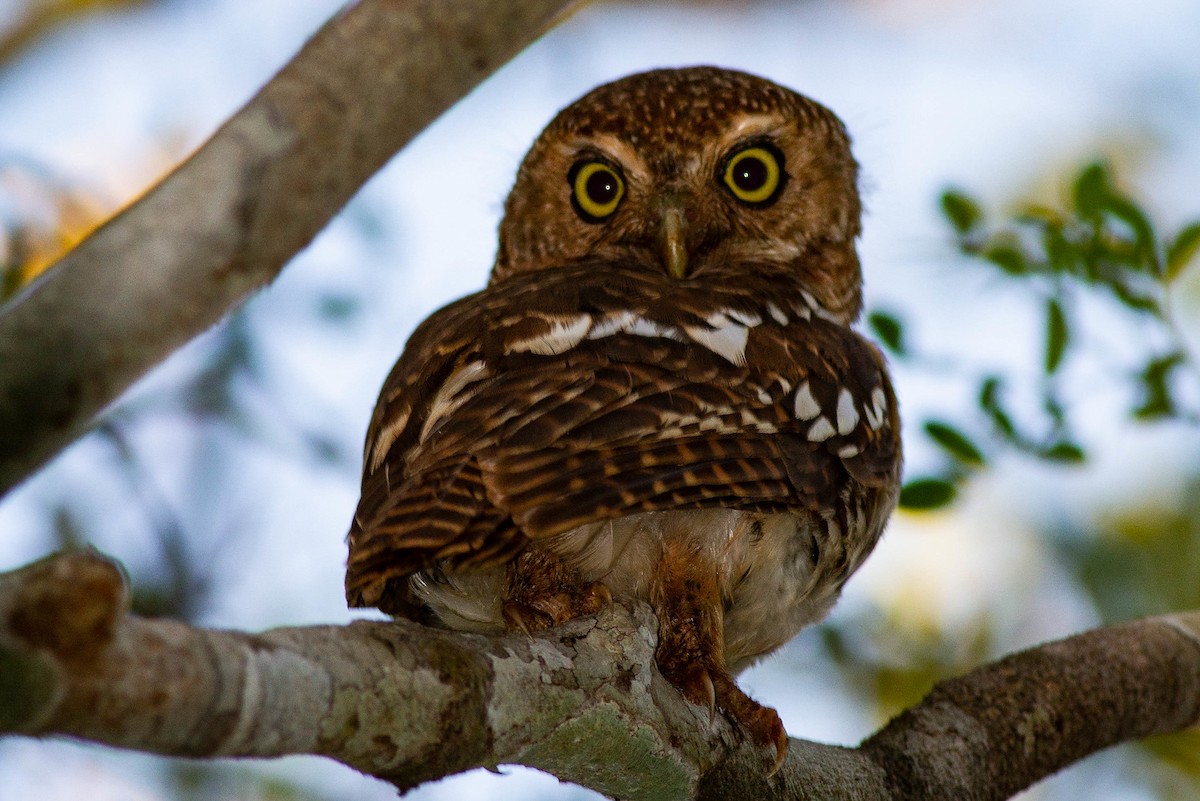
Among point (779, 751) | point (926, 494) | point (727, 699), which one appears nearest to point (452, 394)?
point (727, 699)

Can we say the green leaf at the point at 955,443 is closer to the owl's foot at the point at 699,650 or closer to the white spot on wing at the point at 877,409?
the white spot on wing at the point at 877,409

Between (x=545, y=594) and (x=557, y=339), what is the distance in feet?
1.91

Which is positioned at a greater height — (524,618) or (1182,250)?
(1182,250)

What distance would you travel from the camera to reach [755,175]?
15.9ft

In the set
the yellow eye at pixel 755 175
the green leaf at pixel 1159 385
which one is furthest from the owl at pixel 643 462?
the green leaf at pixel 1159 385

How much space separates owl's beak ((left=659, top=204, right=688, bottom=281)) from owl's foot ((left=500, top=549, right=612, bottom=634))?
145cm

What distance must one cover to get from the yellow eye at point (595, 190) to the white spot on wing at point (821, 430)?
1.66m

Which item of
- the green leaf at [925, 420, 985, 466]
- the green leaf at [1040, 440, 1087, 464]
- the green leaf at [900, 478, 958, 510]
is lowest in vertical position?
the green leaf at [900, 478, 958, 510]

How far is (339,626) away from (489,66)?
3.10 ft

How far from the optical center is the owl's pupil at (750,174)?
4.81m

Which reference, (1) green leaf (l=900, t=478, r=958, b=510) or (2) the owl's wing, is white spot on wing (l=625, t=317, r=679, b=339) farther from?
(1) green leaf (l=900, t=478, r=958, b=510)

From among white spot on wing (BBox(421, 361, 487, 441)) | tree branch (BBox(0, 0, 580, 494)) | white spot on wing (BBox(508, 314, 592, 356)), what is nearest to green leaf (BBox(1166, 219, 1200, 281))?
white spot on wing (BBox(508, 314, 592, 356))

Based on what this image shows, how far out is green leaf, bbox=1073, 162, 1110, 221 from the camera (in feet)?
13.4

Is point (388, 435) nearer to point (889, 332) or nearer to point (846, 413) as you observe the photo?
point (846, 413)
